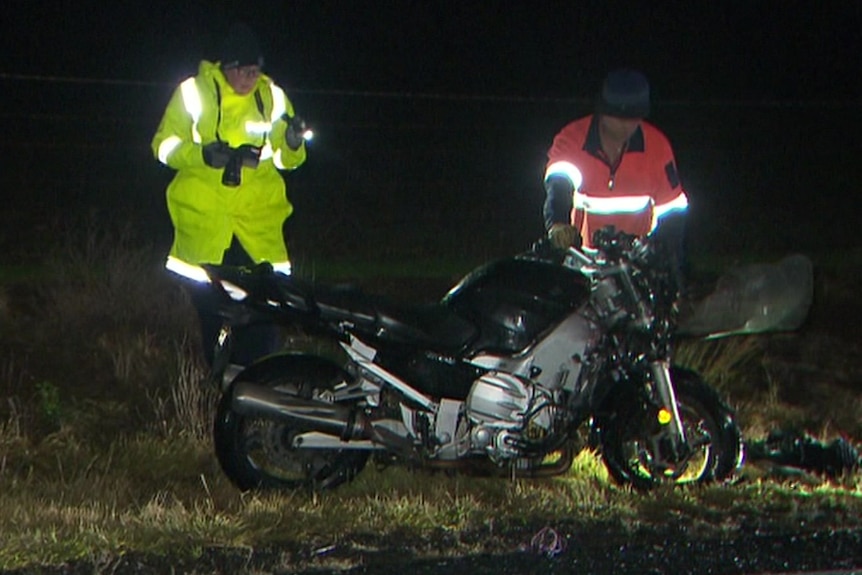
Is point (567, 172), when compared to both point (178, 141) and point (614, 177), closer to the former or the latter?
point (614, 177)

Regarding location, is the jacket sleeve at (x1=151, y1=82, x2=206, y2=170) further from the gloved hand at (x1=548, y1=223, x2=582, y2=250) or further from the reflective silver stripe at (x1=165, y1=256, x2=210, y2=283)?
the gloved hand at (x1=548, y1=223, x2=582, y2=250)

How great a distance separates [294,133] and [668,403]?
2.09m

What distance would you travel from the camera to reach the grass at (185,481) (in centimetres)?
615

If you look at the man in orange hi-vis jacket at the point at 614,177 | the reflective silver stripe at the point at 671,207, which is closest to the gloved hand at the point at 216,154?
the man in orange hi-vis jacket at the point at 614,177

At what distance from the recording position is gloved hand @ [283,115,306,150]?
24.8 feet

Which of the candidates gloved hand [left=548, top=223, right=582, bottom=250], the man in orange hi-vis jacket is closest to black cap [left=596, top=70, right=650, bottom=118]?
the man in orange hi-vis jacket

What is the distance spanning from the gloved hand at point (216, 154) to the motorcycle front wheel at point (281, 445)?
1015mm

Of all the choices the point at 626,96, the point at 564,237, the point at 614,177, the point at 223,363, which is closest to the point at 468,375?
the point at 564,237

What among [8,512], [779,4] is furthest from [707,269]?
[779,4]

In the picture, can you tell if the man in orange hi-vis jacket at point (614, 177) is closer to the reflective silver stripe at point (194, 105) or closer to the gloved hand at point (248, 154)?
the gloved hand at point (248, 154)

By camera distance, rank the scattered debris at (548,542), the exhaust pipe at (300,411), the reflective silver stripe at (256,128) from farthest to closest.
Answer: the reflective silver stripe at (256,128) → the exhaust pipe at (300,411) → the scattered debris at (548,542)

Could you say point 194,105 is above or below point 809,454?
above

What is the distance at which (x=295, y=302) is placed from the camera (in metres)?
6.52

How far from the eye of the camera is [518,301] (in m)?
6.76
